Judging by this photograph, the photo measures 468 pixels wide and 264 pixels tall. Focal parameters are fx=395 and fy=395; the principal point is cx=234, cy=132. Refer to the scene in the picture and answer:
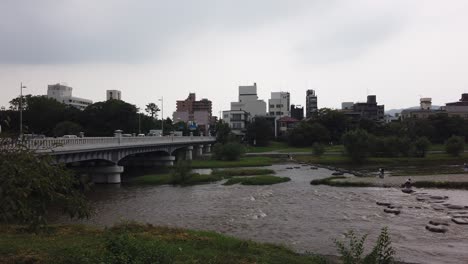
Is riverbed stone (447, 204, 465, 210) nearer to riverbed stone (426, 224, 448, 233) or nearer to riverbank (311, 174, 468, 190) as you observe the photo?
riverbed stone (426, 224, 448, 233)

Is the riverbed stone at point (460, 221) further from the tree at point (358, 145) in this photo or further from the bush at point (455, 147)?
the bush at point (455, 147)

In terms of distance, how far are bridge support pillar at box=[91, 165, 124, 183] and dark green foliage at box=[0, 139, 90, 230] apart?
43.8 metres

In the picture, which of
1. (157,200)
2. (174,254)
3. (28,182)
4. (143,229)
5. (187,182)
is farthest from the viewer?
(187,182)

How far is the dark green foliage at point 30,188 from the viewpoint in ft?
33.3

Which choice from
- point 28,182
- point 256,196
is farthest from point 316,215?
point 28,182

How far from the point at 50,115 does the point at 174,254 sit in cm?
10958

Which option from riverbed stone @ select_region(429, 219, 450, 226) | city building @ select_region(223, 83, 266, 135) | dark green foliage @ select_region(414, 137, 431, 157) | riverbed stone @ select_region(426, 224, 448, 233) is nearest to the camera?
riverbed stone @ select_region(426, 224, 448, 233)

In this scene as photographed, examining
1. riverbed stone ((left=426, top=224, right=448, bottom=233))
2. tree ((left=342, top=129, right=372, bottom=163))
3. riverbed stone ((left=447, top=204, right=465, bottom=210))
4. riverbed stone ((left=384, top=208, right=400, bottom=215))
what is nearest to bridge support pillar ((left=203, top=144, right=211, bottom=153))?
tree ((left=342, top=129, right=372, bottom=163))

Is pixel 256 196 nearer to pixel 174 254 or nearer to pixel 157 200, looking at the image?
pixel 157 200

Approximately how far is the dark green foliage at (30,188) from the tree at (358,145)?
3020 inches

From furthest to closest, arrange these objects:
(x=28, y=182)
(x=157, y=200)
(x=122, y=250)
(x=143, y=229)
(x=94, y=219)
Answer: (x=157, y=200)
(x=94, y=219)
(x=143, y=229)
(x=122, y=250)
(x=28, y=182)

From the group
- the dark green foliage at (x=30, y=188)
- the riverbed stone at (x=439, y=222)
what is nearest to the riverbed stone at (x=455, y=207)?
the riverbed stone at (x=439, y=222)

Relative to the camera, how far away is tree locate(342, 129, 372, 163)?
83.4 m

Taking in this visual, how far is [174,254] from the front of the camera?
1622 centimetres
